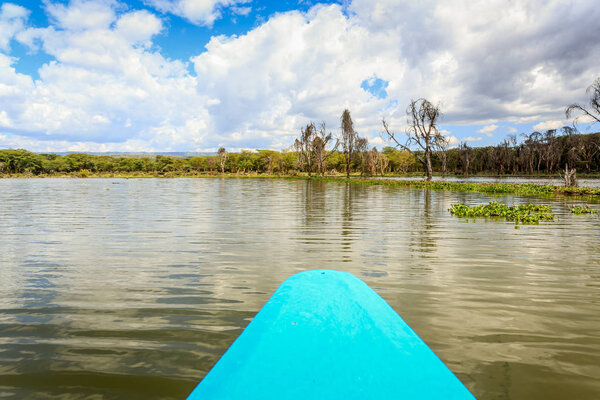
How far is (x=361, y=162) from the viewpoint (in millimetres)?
82812

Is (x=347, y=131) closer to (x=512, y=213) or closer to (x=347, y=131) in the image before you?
(x=347, y=131)

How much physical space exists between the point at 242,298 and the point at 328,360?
7.92 feet

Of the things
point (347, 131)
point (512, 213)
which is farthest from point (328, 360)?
point (347, 131)

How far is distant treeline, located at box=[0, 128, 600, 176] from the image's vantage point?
263 ft

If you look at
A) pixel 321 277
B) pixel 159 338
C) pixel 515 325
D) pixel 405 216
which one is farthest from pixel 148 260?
pixel 405 216

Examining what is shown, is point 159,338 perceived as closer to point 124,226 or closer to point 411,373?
point 411,373

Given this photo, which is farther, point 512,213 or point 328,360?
point 512,213

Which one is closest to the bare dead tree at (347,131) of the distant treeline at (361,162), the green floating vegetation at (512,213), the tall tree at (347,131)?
the tall tree at (347,131)

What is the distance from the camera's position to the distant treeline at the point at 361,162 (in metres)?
80.2

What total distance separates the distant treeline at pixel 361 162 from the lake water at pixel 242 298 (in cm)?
6642

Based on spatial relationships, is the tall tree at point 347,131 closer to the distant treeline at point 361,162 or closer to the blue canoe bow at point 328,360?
the distant treeline at point 361,162

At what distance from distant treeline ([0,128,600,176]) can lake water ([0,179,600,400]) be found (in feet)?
218

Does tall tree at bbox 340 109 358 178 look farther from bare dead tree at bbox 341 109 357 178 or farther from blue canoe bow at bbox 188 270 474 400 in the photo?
blue canoe bow at bbox 188 270 474 400

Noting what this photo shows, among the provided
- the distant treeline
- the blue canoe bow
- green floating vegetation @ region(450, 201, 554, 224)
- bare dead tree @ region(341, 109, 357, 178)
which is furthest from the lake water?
the distant treeline
